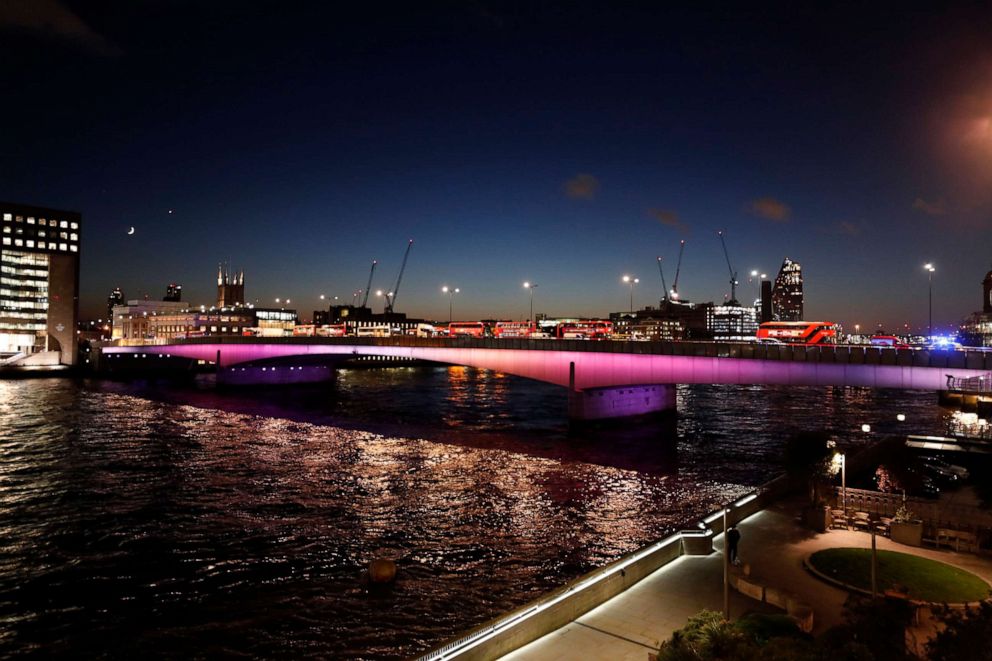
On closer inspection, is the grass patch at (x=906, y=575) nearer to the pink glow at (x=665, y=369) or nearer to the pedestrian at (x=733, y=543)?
the pedestrian at (x=733, y=543)

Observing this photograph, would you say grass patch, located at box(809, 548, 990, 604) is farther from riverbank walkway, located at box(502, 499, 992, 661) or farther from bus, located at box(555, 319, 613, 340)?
bus, located at box(555, 319, 613, 340)

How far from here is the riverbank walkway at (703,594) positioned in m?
13.8

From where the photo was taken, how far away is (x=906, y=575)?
17609 mm

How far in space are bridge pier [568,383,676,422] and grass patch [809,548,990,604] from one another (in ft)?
122

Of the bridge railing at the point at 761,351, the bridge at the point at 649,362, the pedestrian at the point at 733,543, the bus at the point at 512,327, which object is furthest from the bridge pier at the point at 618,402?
the bus at the point at 512,327

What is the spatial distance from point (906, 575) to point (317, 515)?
2367 cm

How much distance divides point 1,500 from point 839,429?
62743 mm

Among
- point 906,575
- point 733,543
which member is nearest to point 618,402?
point 733,543

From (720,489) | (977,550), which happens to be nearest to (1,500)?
(720,489)

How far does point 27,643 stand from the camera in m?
17.6

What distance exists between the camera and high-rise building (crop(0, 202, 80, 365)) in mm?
134500

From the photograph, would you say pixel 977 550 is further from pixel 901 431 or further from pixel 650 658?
pixel 901 431

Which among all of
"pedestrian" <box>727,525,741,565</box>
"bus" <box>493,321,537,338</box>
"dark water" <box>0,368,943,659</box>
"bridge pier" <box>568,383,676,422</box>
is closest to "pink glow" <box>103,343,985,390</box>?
"bridge pier" <box>568,383,676,422</box>

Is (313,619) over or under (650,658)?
under
